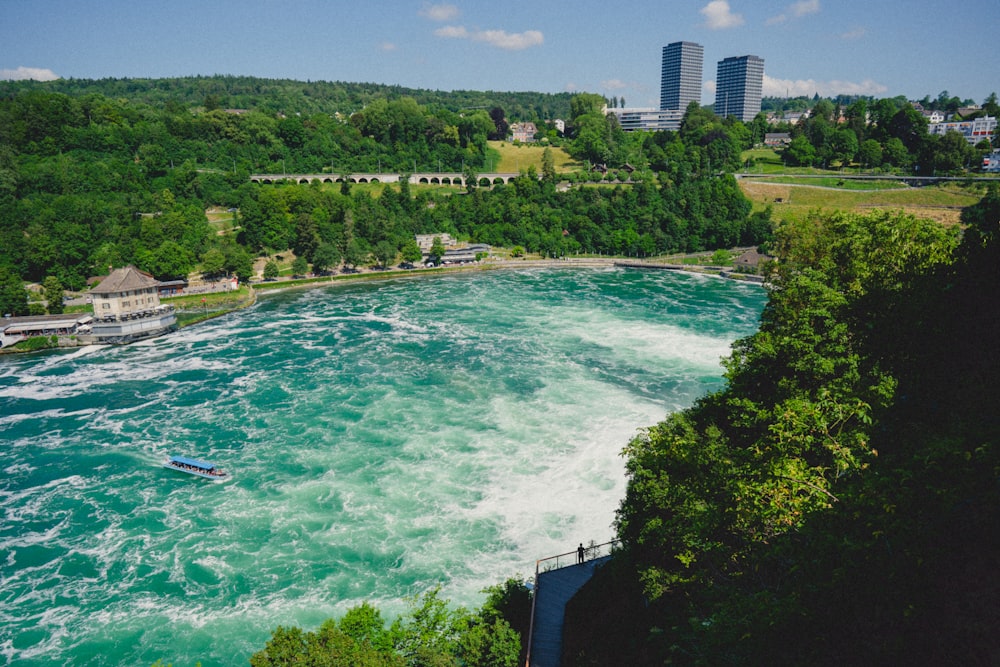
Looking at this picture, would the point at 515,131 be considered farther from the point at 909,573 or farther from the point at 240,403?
the point at 909,573

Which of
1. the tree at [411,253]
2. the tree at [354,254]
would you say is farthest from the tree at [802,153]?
the tree at [354,254]

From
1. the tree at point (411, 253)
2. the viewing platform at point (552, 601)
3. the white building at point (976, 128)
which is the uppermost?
the white building at point (976, 128)

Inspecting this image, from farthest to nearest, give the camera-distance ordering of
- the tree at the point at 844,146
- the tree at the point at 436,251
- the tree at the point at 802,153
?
the tree at the point at 802,153, the tree at the point at 844,146, the tree at the point at 436,251

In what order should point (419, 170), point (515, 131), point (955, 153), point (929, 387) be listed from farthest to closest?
point (515, 131)
point (419, 170)
point (955, 153)
point (929, 387)

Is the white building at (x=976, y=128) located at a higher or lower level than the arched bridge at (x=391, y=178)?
higher

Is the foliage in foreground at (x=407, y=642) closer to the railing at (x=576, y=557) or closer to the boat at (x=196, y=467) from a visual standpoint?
the railing at (x=576, y=557)

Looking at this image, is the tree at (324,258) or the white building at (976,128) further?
the white building at (976,128)

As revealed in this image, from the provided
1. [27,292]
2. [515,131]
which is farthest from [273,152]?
[515,131]
